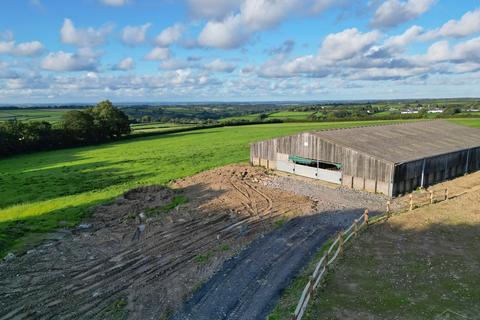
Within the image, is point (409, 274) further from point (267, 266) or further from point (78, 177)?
point (78, 177)

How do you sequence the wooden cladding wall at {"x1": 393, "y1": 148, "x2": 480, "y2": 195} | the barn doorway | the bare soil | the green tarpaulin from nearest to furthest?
the bare soil, the wooden cladding wall at {"x1": 393, "y1": 148, "x2": 480, "y2": 195}, the barn doorway, the green tarpaulin

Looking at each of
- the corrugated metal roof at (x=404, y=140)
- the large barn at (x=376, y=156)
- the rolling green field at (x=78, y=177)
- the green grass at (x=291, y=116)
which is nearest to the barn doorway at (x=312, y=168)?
the large barn at (x=376, y=156)

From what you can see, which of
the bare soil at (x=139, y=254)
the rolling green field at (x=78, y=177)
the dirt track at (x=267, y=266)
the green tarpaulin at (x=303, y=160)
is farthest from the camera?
the green tarpaulin at (x=303, y=160)

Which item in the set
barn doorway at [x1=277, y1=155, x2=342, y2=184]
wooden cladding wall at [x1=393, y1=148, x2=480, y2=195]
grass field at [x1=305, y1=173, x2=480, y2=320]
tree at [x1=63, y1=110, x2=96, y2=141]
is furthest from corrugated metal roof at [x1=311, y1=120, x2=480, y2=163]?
tree at [x1=63, y1=110, x2=96, y2=141]

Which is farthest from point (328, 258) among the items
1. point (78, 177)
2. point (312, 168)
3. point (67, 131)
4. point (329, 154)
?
point (67, 131)

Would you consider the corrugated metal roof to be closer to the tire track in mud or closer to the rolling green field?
the tire track in mud

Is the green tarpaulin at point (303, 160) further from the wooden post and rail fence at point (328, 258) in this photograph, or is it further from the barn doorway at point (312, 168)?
the wooden post and rail fence at point (328, 258)
